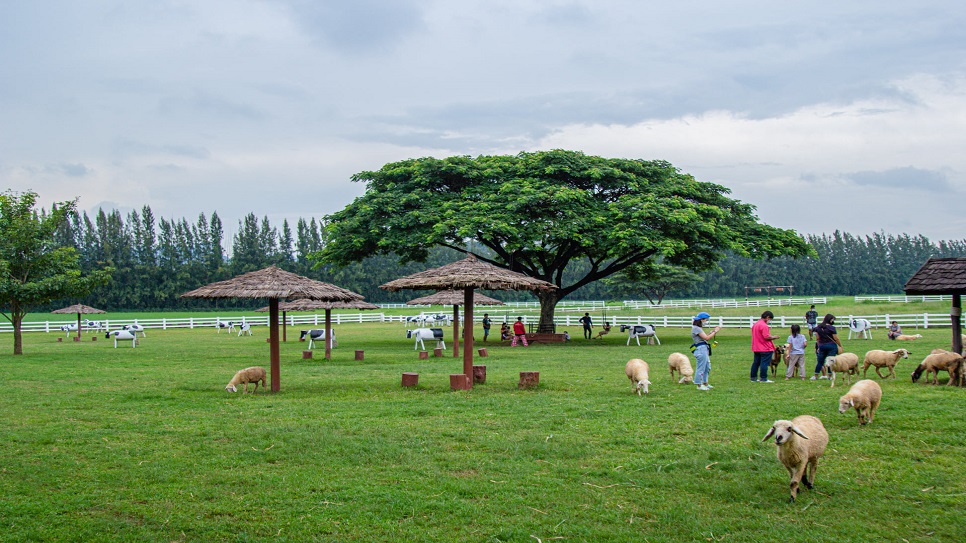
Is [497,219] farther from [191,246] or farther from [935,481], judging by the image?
[191,246]

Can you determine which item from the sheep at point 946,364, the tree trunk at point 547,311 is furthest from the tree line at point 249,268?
the sheep at point 946,364

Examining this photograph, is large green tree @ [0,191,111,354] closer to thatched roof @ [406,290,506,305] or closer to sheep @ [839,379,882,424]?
thatched roof @ [406,290,506,305]

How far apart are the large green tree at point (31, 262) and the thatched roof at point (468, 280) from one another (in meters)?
14.2

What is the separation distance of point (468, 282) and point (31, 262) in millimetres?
17803

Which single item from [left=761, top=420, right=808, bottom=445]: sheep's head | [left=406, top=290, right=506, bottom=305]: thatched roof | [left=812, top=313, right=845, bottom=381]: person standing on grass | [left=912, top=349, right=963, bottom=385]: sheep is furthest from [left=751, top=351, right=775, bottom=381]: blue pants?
[left=406, top=290, right=506, bottom=305]: thatched roof

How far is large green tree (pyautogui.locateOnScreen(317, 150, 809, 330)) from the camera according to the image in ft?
88.8

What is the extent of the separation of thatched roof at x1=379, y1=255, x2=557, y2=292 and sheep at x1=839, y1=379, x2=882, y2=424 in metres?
6.22

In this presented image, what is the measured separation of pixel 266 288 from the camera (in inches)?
528

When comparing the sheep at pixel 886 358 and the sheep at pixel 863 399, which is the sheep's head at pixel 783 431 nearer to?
the sheep at pixel 863 399

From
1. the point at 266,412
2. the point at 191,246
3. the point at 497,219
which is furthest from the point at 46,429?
the point at 191,246

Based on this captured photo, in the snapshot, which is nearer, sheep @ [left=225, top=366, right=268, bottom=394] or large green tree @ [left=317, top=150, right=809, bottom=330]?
sheep @ [left=225, top=366, right=268, bottom=394]

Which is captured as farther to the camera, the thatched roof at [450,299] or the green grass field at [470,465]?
the thatched roof at [450,299]

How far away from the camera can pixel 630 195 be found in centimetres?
2864

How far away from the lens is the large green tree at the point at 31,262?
23.4 m
